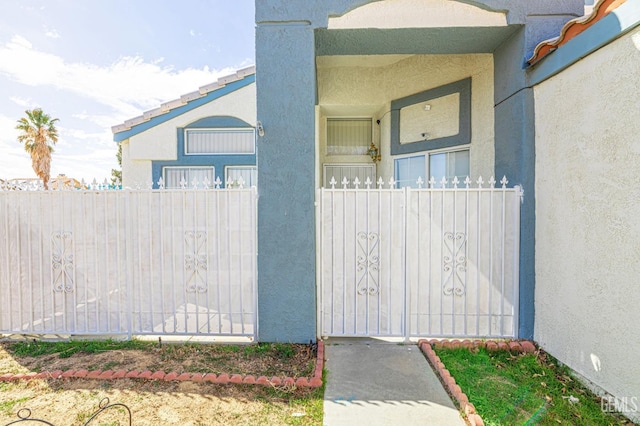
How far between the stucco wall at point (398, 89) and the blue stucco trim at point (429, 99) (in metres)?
0.10

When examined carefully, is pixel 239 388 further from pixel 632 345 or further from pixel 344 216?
pixel 632 345

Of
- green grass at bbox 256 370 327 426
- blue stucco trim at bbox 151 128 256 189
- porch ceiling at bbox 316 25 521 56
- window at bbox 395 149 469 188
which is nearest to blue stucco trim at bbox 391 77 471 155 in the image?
window at bbox 395 149 469 188

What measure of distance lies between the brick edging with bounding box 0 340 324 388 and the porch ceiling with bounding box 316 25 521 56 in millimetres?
4852

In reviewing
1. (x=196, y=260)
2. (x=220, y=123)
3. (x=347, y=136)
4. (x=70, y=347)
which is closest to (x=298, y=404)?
(x=196, y=260)

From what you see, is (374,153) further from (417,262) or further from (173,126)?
(173,126)

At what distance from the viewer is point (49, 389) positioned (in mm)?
3438

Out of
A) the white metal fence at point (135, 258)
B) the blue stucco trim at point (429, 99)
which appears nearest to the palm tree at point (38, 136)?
the white metal fence at point (135, 258)

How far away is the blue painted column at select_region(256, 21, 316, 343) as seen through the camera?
14.0 feet

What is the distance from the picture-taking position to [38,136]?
62.3 feet

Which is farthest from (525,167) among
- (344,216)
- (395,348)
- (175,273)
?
(175,273)

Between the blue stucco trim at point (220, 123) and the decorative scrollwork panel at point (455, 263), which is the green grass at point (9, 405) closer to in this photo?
the decorative scrollwork panel at point (455, 263)

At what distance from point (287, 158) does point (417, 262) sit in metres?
2.54

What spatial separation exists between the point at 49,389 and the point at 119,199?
8.34ft

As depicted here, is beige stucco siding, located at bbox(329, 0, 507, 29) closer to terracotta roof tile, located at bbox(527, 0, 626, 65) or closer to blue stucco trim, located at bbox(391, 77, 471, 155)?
terracotta roof tile, located at bbox(527, 0, 626, 65)
